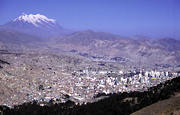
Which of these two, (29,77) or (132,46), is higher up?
(132,46)

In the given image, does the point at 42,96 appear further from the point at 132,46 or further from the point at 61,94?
the point at 132,46

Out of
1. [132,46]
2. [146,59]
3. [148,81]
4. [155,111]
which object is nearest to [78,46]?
[132,46]

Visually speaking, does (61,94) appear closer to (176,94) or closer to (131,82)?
(131,82)

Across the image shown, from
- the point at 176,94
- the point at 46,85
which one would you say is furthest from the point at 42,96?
the point at 176,94

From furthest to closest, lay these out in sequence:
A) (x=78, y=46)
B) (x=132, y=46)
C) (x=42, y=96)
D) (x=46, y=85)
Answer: (x=78, y=46), (x=132, y=46), (x=46, y=85), (x=42, y=96)

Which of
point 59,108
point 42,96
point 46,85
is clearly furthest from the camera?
point 46,85

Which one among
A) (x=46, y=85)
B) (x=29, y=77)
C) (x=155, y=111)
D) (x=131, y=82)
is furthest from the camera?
(x=131, y=82)

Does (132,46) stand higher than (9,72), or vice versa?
(132,46)

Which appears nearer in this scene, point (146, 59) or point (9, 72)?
point (9, 72)

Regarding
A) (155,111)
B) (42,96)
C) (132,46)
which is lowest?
(42,96)
